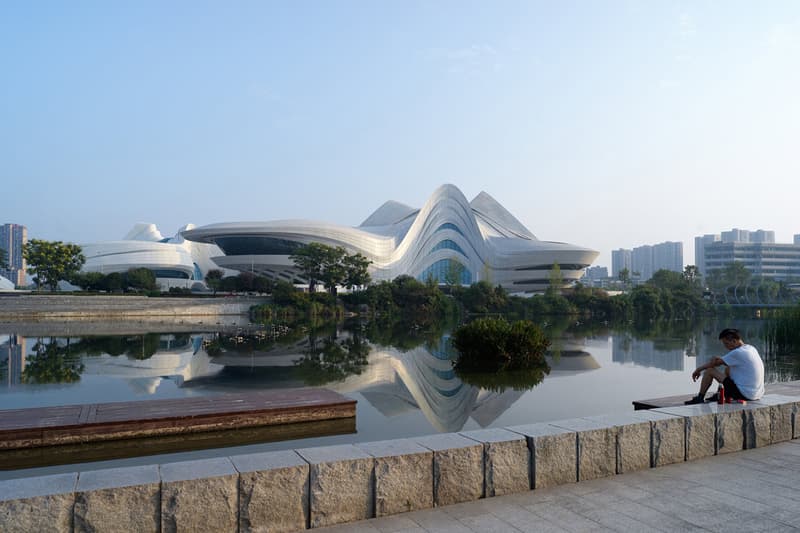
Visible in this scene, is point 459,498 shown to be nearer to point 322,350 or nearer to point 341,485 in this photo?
point 341,485

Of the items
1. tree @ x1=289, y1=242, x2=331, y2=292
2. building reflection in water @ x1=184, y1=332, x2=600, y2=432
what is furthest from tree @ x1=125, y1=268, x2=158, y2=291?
building reflection in water @ x1=184, y1=332, x2=600, y2=432

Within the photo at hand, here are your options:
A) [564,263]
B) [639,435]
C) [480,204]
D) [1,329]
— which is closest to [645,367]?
[639,435]

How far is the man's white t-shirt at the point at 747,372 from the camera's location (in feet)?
23.6

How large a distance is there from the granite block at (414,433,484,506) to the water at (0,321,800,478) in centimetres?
362

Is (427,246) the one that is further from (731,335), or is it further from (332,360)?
(731,335)

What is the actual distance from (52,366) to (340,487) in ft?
48.9

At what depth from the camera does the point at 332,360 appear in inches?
733

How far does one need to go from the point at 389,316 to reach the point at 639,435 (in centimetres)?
4242

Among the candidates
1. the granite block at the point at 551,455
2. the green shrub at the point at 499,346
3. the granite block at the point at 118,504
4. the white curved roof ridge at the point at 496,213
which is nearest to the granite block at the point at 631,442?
the granite block at the point at 551,455

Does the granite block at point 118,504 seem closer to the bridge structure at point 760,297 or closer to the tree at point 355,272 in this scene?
the tree at point 355,272

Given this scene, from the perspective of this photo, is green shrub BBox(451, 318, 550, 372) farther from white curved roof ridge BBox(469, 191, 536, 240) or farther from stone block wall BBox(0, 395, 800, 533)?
white curved roof ridge BBox(469, 191, 536, 240)

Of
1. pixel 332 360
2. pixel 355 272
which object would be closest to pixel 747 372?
pixel 332 360

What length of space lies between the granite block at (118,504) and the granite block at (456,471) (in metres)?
2.03

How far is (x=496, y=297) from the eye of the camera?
55.3 meters
